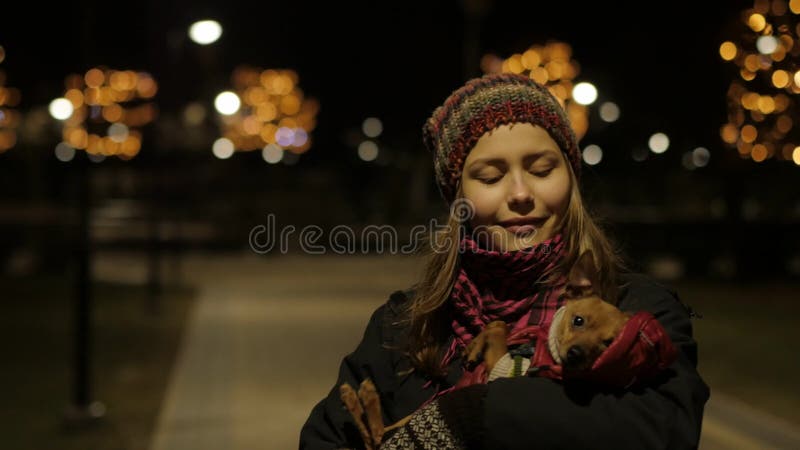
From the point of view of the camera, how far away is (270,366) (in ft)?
35.4

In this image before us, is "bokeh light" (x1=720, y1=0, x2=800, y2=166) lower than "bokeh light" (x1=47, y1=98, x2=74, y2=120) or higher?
higher

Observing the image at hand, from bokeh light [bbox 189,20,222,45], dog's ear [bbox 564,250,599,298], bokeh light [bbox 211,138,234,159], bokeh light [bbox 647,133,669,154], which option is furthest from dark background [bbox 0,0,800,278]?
dog's ear [bbox 564,250,599,298]

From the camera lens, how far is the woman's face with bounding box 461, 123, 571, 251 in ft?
7.80

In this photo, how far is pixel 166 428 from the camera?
803cm

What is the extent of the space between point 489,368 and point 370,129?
4254cm

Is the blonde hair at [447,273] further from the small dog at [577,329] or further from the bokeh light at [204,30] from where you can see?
the bokeh light at [204,30]

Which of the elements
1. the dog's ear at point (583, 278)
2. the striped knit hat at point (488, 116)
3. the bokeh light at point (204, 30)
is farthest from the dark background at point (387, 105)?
the dog's ear at point (583, 278)

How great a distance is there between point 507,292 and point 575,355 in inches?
20.6

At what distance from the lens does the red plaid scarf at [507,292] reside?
228cm

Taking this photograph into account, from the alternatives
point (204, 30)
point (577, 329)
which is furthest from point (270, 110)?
point (577, 329)

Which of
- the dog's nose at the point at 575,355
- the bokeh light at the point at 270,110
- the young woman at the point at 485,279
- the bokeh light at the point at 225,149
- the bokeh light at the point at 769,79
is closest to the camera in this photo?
the dog's nose at the point at 575,355

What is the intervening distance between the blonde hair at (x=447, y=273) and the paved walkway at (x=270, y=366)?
2.35 feet

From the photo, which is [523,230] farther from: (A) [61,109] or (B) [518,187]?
(A) [61,109]

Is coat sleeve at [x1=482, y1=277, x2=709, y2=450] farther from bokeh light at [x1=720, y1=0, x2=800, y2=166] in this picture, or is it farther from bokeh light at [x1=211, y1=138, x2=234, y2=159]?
bokeh light at [x1=211, y1=138, x2=234, y2=159]
